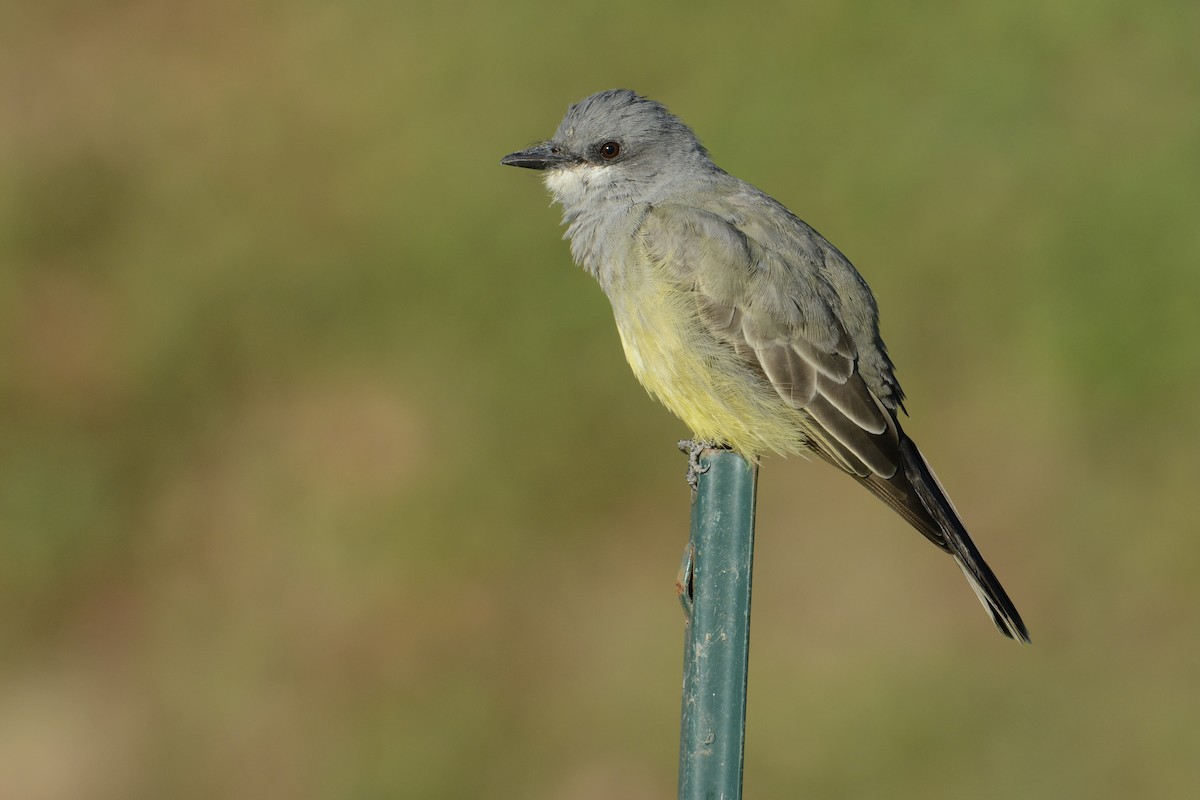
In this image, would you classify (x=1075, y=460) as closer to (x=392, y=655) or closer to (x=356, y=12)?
(x=392, y=655)

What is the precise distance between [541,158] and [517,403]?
2.93 m

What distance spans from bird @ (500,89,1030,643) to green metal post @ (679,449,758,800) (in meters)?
1.65

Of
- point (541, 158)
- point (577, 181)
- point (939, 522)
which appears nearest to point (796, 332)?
point (939, 522)

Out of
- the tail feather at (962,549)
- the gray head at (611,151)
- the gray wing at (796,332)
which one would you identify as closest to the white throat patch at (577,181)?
the gray head at (611,151)

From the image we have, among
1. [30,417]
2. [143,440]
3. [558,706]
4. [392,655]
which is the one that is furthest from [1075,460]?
[30,417]

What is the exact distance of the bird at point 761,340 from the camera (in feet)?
17.6

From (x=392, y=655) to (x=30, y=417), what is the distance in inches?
107

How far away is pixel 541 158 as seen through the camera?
601 centimetres

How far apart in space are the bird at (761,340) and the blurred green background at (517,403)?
7.78 feet

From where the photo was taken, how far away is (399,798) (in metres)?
7.46

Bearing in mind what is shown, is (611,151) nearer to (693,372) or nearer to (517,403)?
(693,372)

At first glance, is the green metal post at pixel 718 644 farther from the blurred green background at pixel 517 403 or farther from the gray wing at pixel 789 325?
the blurred green background at pixel 517 403

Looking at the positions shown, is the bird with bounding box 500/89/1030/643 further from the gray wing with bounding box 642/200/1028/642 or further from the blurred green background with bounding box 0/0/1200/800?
the blurred green background with bounding box 0/0/1200/800

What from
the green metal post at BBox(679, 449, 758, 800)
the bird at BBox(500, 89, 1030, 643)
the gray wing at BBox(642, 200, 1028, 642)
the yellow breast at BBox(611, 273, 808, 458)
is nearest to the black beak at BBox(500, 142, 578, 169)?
the bird at BBox(500, 89, 1030, 643)
